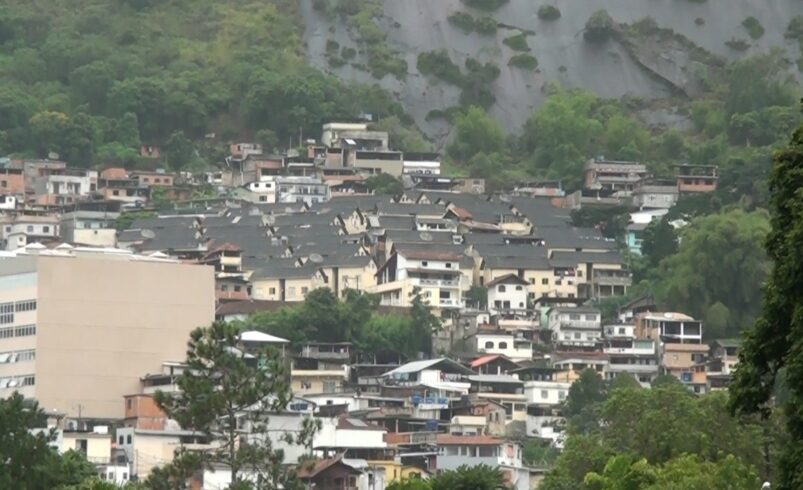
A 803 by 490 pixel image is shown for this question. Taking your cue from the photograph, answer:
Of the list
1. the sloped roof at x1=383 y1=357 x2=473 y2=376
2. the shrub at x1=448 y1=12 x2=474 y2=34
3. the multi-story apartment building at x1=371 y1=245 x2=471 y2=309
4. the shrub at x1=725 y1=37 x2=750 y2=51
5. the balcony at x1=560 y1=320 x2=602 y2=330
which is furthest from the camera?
the shrub at x1=725 y1=37 x2=750 y2=51

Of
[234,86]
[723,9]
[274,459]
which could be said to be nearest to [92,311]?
[274,459]

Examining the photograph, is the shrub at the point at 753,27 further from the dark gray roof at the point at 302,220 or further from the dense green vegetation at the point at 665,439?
the dense green vegetation at the point at 665,439

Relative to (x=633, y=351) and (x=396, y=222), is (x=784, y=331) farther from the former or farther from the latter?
(x=396, y=222)

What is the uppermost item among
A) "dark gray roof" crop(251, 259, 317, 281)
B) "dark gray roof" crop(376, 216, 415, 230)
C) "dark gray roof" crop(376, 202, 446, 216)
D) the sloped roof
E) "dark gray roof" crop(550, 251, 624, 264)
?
"dark gray roof" crop(376, 202, 446, 216)

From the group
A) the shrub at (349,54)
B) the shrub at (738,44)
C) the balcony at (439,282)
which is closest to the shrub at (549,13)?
the shrub at (738,44)

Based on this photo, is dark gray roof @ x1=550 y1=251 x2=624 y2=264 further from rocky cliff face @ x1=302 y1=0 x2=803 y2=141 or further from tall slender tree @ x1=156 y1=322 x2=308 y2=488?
tall slender tree @ x1=156 y1=322 x2=308 y2=488

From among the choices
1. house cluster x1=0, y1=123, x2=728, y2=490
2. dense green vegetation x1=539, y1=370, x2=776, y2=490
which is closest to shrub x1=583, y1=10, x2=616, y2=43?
house cluster x1=0, y1=123, x2=728, y2=490

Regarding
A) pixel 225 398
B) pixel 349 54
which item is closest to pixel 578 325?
pixel 349 54
